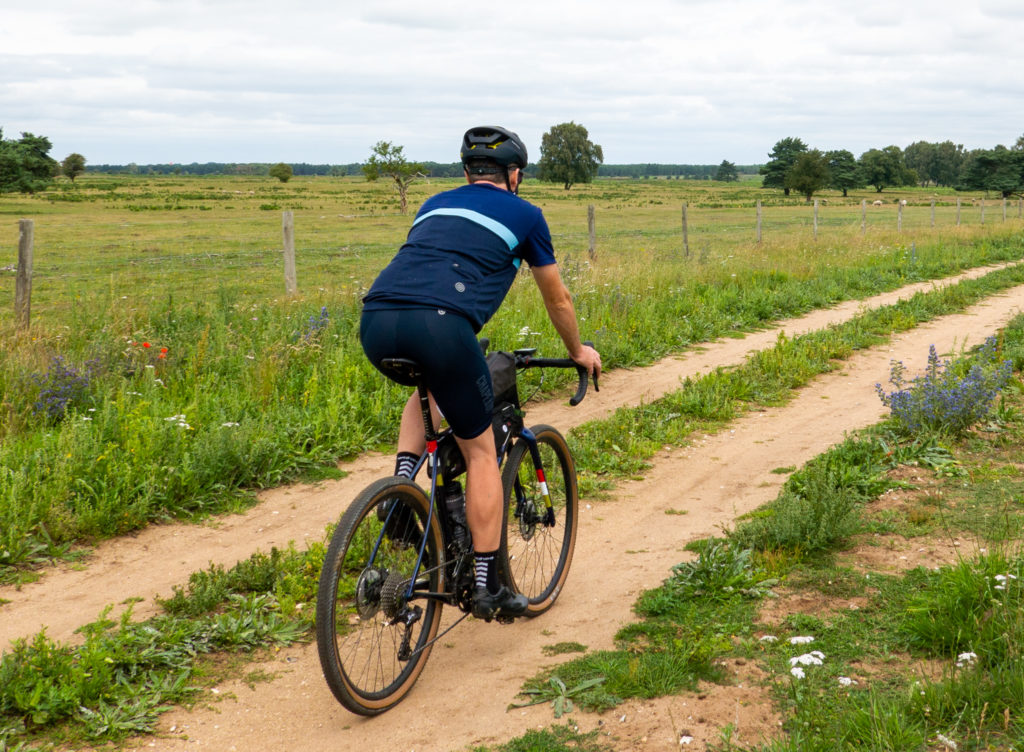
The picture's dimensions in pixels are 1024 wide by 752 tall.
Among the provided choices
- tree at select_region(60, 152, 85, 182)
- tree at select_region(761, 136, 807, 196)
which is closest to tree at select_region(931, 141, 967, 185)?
tree at select_region(761, 136, 807, 196)

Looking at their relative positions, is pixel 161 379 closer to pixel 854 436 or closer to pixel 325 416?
pixel 325 416

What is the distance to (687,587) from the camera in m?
4.41

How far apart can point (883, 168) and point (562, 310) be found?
121 metres

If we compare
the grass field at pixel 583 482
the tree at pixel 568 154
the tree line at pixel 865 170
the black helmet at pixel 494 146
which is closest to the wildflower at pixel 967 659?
the grass field at pixel 583 482

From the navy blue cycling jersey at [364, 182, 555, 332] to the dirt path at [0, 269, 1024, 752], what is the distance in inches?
61.3

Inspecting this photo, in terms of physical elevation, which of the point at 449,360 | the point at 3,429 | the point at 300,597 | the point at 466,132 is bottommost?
the point at 300,597

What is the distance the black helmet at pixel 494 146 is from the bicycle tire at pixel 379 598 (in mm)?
1362

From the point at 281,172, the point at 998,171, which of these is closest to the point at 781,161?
the point at 998,171

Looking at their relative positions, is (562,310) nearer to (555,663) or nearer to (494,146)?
(494,146)

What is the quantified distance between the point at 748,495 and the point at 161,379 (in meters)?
5.13

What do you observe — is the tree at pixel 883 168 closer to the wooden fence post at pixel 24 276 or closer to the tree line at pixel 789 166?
the tree line at pixel 789 166

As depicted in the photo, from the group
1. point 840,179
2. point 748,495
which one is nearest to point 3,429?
point 748,495

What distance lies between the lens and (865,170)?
4247 inches

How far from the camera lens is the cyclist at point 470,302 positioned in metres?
3.28
